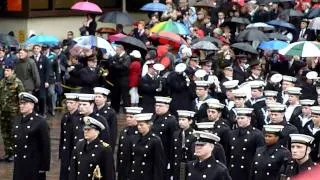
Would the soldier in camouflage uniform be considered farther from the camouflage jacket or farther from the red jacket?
the red jacket

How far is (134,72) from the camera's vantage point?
71.1 ft

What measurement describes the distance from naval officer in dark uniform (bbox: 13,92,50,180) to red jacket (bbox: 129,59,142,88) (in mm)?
7832

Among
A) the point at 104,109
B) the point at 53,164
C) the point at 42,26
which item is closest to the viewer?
the point at 104,109

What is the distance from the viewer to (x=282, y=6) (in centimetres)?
2766

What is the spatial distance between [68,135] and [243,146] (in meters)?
2.65

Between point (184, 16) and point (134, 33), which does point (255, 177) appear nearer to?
point (134, 33)

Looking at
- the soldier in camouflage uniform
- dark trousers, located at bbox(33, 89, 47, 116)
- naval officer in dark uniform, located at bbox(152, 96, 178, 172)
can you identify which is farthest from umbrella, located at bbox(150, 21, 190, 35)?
naval officer in dark uniform, located at bbox(152, 96, 178, 172)

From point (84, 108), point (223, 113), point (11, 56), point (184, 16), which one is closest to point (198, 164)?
point (84, 108)

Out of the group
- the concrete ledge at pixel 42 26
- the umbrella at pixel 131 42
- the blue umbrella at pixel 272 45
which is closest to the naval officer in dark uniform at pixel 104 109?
the umbrella at pixel 131 42

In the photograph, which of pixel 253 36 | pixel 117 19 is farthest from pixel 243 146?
pixel 117 19

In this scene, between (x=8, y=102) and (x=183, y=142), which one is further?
(x=8, y=102)

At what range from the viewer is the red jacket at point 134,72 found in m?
21.5

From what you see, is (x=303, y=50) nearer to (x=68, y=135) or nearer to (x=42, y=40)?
(x=42, y=40)

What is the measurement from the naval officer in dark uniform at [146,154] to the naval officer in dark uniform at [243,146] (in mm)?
1012
